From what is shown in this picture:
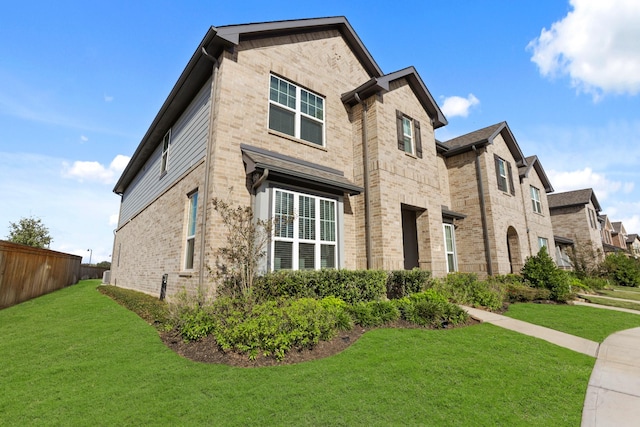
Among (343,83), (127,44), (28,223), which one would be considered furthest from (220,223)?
(28,223)

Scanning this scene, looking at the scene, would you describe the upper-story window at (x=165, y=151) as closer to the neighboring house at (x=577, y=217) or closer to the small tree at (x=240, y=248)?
the small tree at (x=240, y=248)

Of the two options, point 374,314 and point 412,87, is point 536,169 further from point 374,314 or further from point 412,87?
point 374,314

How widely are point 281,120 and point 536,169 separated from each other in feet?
68.3

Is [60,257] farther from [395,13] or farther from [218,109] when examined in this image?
[395,13]

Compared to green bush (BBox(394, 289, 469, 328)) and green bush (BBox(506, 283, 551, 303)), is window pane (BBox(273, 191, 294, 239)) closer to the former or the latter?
green bush (BBox(394, 289, 469, 328))

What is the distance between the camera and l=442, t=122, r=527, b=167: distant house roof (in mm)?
15280

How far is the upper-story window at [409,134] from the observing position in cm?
1124

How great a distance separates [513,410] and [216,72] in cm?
950

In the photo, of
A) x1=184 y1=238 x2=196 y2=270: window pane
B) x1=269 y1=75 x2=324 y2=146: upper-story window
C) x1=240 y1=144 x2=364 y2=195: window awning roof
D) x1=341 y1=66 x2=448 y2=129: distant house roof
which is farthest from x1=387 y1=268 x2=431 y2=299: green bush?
x1=341 y1=66 x2=448 y2=129: distant house roof

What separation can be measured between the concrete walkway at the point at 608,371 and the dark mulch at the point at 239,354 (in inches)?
132

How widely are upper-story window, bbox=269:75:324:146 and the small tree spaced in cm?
323

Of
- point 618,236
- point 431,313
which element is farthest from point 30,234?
point 618,236

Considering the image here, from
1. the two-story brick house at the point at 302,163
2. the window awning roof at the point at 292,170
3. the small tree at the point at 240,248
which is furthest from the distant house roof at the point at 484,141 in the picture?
the small tree at the point at 240,248

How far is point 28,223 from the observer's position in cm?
3706
